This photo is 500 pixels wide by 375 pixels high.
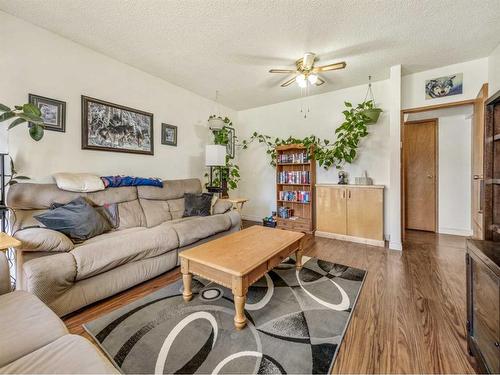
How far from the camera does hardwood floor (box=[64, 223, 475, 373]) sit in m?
1.21

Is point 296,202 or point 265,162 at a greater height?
point 265,162

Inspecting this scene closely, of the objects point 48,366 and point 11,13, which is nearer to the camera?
point 48,366

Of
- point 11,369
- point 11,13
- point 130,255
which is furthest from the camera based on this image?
point 11,13

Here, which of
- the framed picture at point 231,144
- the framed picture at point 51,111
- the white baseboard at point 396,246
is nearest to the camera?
the framed picture at point 51,111

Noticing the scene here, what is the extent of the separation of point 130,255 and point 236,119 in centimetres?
382

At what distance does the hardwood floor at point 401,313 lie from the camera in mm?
1209

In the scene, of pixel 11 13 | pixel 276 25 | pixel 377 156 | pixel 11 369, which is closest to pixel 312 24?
pixel 276 25

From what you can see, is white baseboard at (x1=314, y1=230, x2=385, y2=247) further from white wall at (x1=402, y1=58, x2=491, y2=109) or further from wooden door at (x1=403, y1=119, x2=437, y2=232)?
white wall at (x1=402, y1=58, x2=491, y2=109)

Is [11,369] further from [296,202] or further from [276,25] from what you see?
[296,202]

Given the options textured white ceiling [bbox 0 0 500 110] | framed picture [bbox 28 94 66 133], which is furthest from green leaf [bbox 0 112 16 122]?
textured white ceiling [bbox 0 0 500 110]

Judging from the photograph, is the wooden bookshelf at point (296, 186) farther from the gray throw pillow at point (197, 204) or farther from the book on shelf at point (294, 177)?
the gray throw pillow at point (197, 204)

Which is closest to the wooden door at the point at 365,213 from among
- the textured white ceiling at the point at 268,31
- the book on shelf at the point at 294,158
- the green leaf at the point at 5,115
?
the book on shelf at the point at 294,158

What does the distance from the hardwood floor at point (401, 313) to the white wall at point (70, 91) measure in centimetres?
160

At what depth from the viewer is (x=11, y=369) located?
71cm
